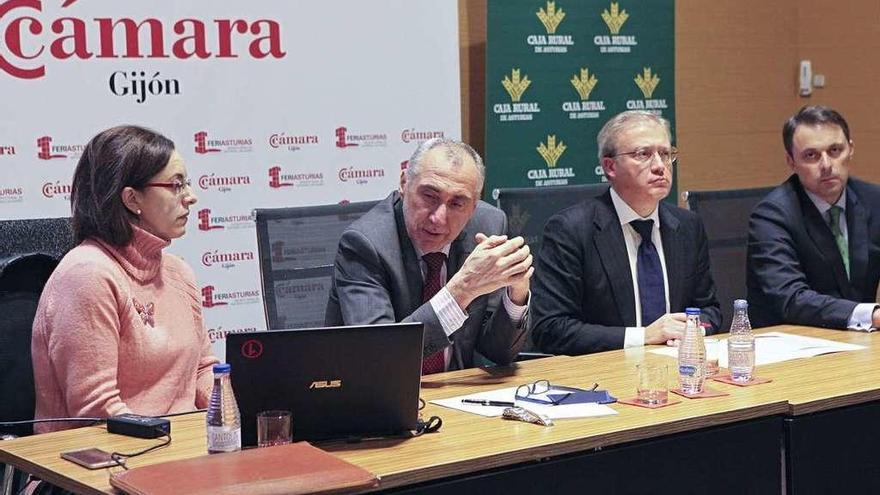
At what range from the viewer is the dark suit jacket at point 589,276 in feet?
12.3

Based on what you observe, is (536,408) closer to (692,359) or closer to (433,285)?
(692,359)

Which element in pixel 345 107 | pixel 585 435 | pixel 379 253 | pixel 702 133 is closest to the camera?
pixel 585 435

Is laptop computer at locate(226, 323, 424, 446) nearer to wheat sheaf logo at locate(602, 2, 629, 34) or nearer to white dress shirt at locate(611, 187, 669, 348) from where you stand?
white dress shirt at locate(611, 187, 669, 348)

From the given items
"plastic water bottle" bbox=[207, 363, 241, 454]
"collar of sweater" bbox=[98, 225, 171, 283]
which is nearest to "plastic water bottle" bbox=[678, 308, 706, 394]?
"plastic water bottle" bbox=[207, 363, 241, 454]

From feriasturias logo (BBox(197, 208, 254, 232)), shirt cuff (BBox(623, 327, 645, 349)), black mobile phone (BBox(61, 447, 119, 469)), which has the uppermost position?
feriasturias logo (BBox(197, 208, 254, 232))

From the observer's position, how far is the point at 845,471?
9.62ft

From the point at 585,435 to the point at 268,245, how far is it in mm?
1303

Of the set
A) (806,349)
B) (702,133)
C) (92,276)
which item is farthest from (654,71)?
(92,276)

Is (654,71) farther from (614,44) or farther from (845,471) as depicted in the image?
(845,471)

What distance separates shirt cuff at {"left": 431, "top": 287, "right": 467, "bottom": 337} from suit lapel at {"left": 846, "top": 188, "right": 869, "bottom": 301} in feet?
5.19

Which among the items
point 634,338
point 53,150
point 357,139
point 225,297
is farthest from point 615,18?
point 53,150

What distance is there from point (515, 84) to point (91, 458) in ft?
11.2

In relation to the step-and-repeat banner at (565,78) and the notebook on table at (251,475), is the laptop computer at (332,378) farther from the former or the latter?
the step-and-repeat banner at (565,78)

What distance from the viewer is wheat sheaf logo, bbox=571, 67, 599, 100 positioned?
5.71 m
